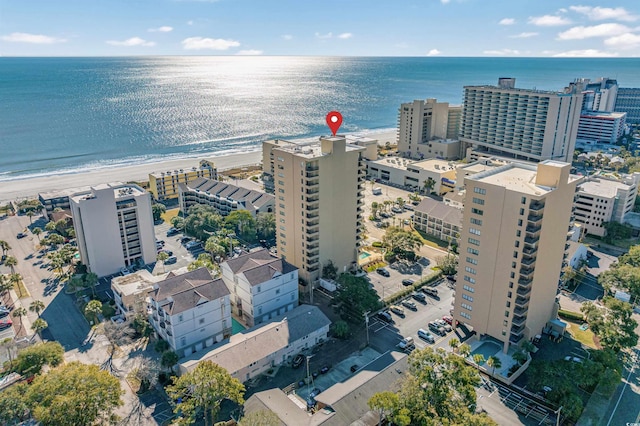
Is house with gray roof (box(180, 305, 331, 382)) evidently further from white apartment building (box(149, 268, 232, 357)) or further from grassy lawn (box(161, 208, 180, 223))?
grassy lawn (box(161, 208, 180, 223))

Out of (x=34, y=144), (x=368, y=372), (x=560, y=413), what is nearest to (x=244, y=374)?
(x=368, y=372)

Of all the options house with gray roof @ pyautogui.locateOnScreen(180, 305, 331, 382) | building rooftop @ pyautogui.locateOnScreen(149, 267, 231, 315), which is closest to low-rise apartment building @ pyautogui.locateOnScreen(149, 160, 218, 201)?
building rooftop @ pyautogui.locateOnScreen(149, 267, 231, 315)

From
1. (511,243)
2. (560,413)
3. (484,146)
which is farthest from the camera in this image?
(484,146)

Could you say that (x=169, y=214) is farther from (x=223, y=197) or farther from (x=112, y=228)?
(x=112, y=228)

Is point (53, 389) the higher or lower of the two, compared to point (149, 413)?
higher

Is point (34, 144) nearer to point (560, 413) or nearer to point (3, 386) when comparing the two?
point (3, 386)

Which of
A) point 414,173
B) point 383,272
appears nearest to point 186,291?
point 383,272
